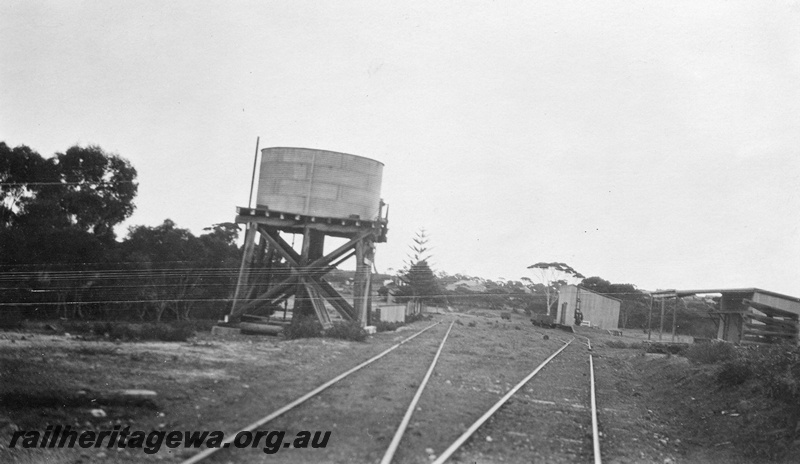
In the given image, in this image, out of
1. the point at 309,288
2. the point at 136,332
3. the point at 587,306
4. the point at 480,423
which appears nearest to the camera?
the point at 480,423

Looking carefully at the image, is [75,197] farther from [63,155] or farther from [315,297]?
[315,297]

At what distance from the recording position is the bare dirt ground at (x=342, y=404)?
17.9ft

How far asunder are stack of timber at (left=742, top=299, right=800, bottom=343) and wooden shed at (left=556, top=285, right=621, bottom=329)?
20707 millimetres

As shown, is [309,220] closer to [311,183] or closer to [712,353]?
[311,183]

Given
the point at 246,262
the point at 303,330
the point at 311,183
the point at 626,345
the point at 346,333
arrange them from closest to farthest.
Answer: the point at 303,330 < the point at 346,333 < the point at 246,262 < the point at 311,183 < the point at 626,345

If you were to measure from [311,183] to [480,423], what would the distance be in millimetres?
Result: 11113

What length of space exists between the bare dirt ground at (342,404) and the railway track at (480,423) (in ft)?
0.09

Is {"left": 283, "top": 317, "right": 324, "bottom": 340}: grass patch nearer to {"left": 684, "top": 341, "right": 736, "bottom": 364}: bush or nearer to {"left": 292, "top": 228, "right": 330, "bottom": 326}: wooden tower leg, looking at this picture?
{"left": 292, "top": 228, "right": 330, "bottom": 326}: wooden tower leg

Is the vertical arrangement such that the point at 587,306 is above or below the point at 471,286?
below

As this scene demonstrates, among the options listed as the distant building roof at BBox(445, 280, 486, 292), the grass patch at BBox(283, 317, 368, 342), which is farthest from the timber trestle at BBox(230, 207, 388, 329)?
the distant building roof at BBox(445, 280, 486, 292)

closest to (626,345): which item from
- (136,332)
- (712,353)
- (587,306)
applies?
(712,353)

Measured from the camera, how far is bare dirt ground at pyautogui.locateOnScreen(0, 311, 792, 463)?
547cm

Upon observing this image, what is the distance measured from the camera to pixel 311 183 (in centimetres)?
1645

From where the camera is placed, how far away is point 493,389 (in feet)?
30.4
